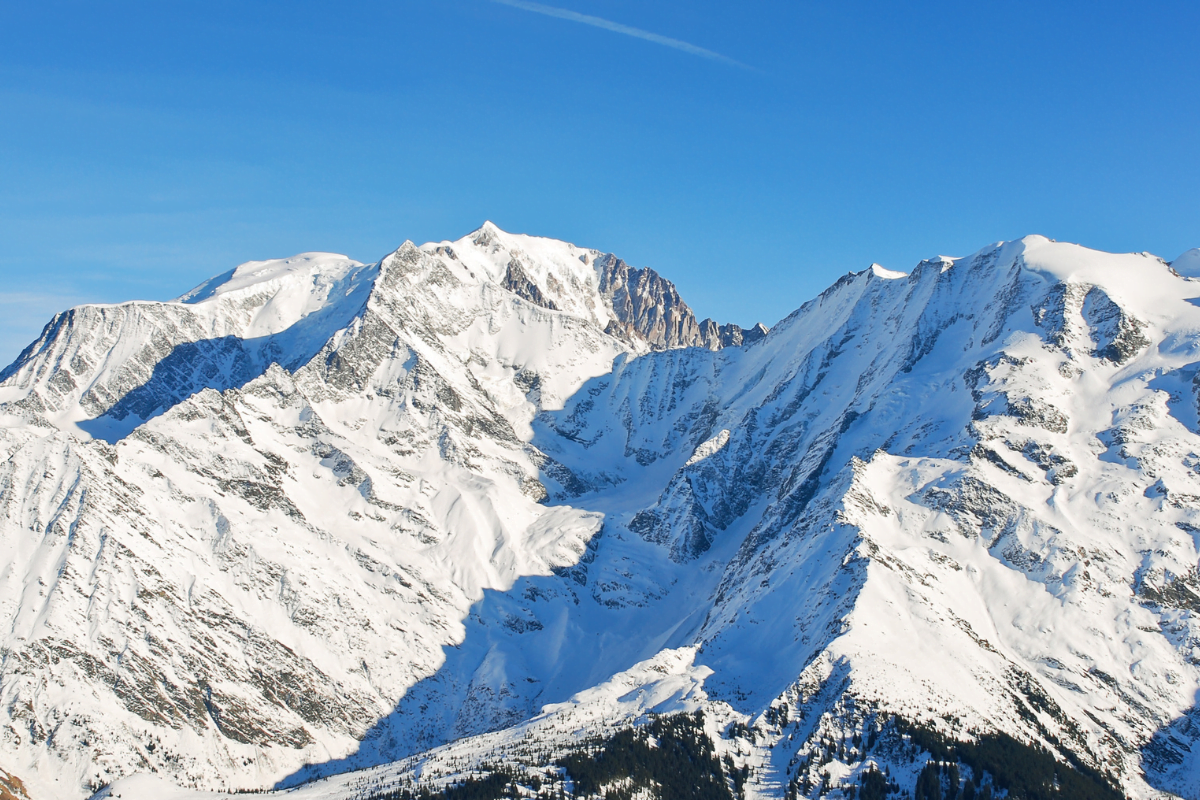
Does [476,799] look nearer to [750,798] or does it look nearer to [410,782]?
[410,782]

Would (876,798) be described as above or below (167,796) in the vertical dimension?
above

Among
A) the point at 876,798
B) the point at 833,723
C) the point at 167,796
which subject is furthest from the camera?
the point at 167,796

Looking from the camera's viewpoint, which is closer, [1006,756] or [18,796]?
[1006,756]

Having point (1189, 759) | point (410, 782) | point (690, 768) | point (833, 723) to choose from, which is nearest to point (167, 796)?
point (410, 782)

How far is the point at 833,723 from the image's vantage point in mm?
187750

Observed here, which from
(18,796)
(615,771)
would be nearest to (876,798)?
(615,771)

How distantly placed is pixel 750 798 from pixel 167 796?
111m

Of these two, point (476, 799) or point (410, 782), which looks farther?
point (410, 782)

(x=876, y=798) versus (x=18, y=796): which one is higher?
(x=876, y=798)

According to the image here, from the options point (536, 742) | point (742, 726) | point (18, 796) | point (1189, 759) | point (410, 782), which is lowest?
point (18, 796)

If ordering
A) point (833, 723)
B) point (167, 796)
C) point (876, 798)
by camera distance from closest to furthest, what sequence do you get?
point (876, 798) < point (833, 723) < point (167, 796)

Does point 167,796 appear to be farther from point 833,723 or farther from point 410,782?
point 833,723

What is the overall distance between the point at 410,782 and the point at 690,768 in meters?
52.4

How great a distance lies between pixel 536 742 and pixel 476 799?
23.7 m
